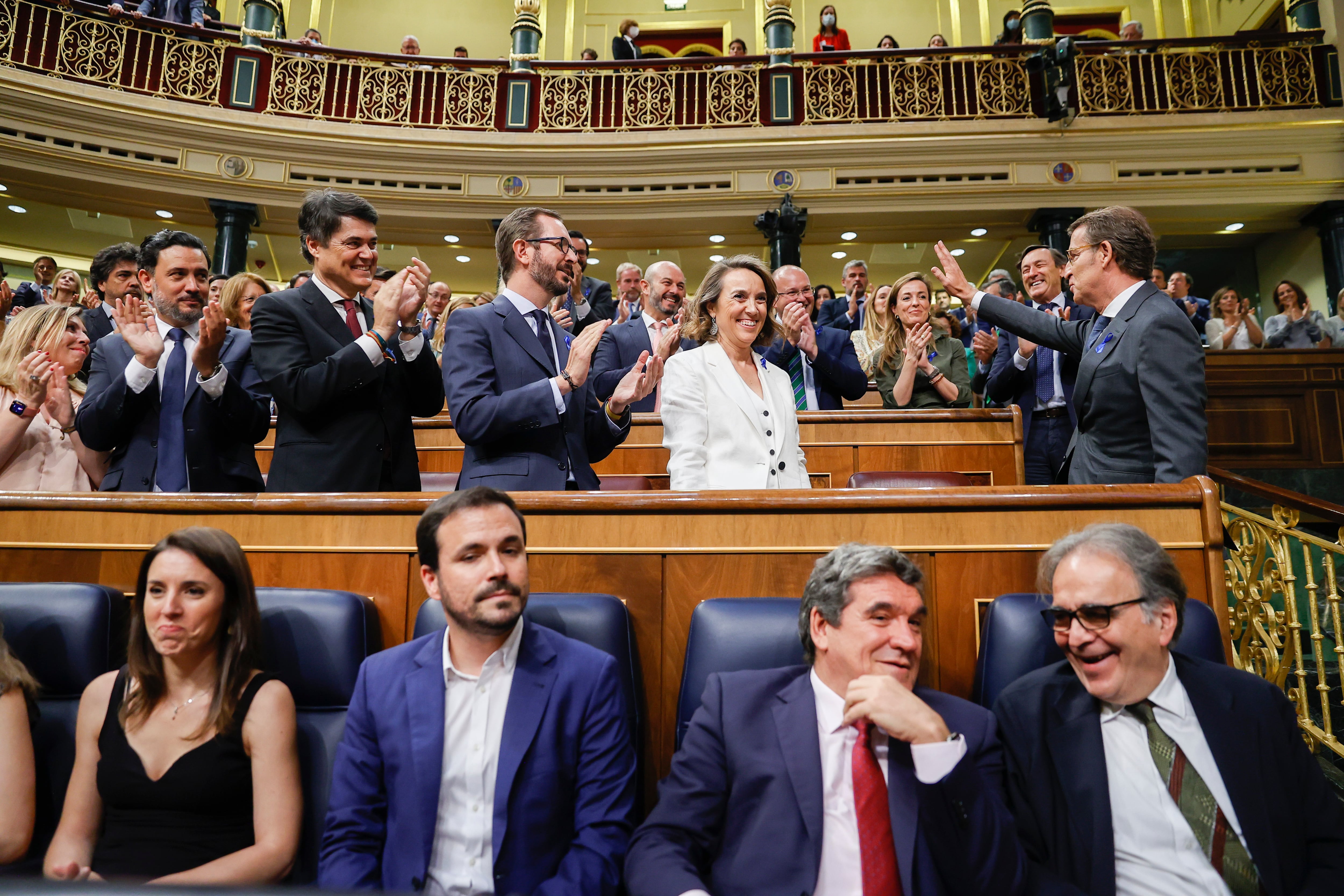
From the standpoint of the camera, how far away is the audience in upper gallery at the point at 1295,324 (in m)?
5.59

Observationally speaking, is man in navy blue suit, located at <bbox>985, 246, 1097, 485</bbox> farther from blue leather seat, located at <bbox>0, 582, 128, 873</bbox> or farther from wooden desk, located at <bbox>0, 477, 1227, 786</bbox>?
blue leather seat, located at <bbox>0, 582, 128, 873</bbox>

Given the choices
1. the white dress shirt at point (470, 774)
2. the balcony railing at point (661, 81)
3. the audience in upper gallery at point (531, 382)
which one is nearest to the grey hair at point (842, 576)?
the white dress shirt at point (470, 774)

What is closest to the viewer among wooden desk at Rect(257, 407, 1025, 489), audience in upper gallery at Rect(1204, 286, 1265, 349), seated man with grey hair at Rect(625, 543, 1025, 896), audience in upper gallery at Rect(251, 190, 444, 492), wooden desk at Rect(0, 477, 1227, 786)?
seated man with grey hair at Rect(625, 543, 1025, 896)

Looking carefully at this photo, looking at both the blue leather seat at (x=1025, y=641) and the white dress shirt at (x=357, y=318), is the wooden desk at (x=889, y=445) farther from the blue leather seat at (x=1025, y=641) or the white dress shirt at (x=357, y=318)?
the blue leather seat at (x=1025, y=641)

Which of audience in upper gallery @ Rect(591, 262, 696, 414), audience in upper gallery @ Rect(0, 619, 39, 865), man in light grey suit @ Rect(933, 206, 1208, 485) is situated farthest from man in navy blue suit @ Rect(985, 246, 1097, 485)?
audience in upper gallery @ Rect(0, 619, 39, 865)

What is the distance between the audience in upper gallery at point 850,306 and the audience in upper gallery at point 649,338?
1.53 meters

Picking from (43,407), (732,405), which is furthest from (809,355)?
(43,407)

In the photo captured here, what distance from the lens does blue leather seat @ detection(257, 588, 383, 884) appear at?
1.42 m

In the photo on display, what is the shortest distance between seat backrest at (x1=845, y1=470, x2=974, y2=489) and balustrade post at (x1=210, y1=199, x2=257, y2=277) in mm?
6263

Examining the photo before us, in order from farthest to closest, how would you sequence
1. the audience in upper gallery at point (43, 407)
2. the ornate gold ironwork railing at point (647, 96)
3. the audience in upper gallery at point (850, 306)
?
the ornate gold ironwork railing at point (647, 96) < the audience in upper gallery at point (850, 306) < the audience in upper gallery at point (43, 407)

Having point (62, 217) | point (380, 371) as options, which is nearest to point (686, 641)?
point (380, 371)

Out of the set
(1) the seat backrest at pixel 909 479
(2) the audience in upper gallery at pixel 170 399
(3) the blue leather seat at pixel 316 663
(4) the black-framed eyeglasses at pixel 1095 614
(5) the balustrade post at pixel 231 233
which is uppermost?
(5) the balustrade post at pixel 231 233

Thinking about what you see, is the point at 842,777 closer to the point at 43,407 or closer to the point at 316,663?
the point at 316,663

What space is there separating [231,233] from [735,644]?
7260mm
